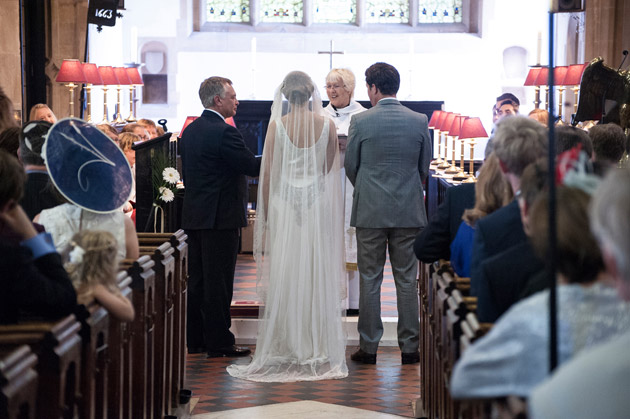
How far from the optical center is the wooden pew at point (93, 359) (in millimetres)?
3277

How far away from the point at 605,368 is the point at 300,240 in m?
5.04

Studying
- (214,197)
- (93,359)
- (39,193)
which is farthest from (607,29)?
(93,359)

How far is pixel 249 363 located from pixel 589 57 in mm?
6503

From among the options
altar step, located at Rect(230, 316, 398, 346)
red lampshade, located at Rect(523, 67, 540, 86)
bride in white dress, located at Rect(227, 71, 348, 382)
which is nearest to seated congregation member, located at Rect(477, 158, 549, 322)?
bride in white dress, located at Rect(227, 71, 348, 382)

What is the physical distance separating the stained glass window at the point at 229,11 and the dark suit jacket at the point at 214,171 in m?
11.3

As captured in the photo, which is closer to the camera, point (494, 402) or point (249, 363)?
point (494, 402)

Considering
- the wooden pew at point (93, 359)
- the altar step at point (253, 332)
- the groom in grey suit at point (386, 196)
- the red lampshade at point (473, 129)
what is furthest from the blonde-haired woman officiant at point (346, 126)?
the wooden pew at point (93, 359)

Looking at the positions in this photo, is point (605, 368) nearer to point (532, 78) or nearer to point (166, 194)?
point (166, 194)

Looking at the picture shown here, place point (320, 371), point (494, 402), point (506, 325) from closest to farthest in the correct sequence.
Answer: point (506, 325), point (494, 402), point (320, 371)

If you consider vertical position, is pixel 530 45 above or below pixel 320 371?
above

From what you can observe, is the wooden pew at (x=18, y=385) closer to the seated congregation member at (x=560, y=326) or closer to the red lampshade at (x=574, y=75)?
the seated congregation member at (x=560, y=326)

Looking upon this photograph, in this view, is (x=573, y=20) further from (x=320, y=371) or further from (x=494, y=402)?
(x=494, y=402)

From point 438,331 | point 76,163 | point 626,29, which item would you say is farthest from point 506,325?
point 626,29

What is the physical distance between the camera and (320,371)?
6449 mm
